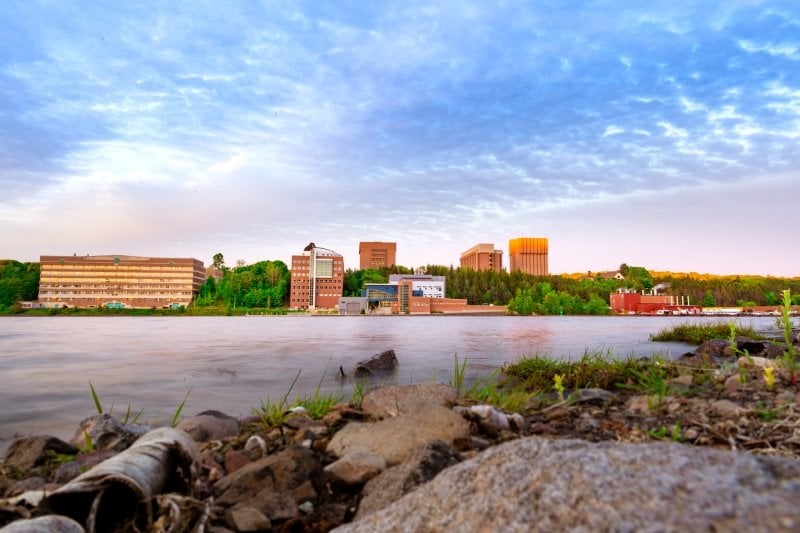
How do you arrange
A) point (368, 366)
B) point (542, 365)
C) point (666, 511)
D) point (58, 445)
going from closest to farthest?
1. point (666, 511)
2. point (58, 445)
3. point (542, 365)
4. point (368, 366)

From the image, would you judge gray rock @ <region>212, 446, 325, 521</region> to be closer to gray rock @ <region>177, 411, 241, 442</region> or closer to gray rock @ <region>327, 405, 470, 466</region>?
gray rock @ <region>327, 405, 470, 466</region>

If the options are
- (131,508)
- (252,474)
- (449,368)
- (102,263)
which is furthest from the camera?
(102,263)

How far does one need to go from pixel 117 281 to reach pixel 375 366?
167715 mm

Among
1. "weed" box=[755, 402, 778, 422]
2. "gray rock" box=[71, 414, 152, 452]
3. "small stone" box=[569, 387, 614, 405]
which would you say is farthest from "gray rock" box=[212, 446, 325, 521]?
"weed" box=[755, 402, 778, 422]

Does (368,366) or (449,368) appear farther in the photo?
(449,368)

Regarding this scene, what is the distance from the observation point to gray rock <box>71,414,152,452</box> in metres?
4.11

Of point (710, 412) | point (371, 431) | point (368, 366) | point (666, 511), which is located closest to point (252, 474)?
point (371, 431)

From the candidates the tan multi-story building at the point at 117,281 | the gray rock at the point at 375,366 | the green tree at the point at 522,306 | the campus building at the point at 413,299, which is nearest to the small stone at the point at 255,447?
the gray rock at the point at 375,366

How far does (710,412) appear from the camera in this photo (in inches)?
134

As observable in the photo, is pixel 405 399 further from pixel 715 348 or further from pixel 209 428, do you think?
pixel 715 348

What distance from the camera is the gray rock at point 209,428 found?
427 centimetres

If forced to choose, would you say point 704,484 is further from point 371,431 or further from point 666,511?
point 371,431

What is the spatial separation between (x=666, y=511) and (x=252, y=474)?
2305 millimetres

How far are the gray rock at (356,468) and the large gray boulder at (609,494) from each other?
0.86m
